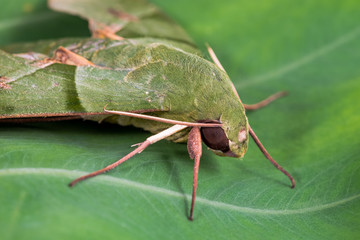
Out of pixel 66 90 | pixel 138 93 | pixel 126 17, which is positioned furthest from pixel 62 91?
pixel 126 17

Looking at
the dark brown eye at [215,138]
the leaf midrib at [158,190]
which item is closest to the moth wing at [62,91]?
the dark brown eye at [215,138]

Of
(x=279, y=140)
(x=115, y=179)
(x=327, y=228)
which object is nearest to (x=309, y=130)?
(x=279, y=140)

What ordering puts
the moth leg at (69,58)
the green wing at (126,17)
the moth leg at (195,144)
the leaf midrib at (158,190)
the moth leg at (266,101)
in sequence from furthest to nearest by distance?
the green wing at (126,17), the moth leg at (266,101), the moth leg at (69,58), the moth leg at (195,144), the leaf midrib at (158,190)

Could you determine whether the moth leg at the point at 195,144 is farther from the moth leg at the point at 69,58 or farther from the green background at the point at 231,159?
the moth leg at the point at 69,58

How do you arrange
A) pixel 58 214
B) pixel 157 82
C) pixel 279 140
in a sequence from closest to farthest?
pixel 58 214
pixel 157 82
pixel 279 140

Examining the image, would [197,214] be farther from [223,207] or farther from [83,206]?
[83,206]

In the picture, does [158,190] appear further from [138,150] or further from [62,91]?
[62,91]

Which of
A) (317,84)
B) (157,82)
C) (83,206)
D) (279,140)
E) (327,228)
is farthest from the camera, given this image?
(317,84)
